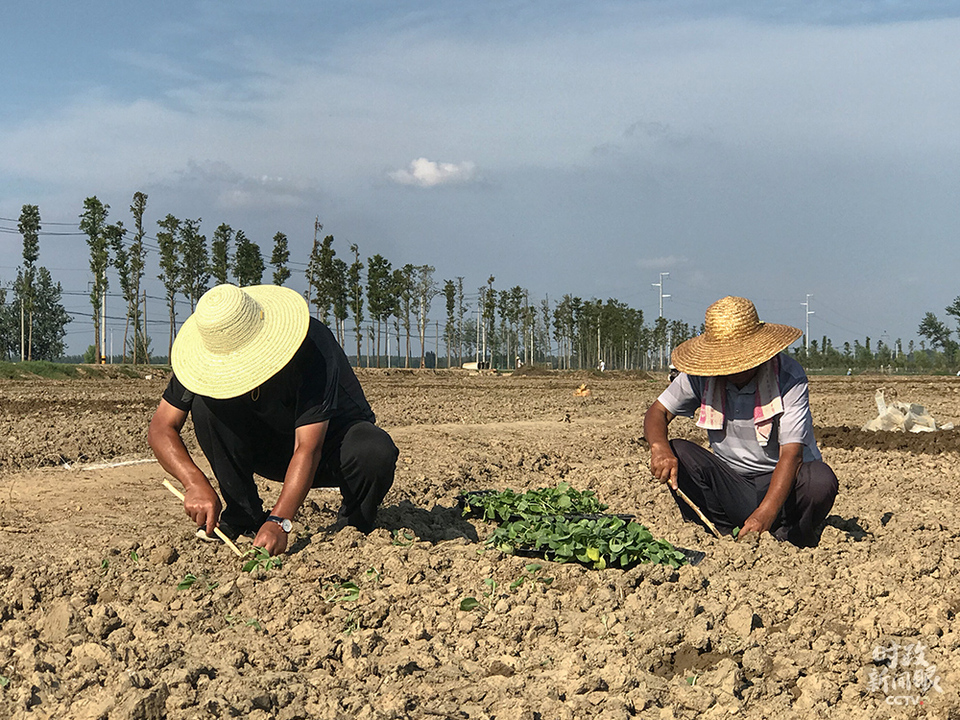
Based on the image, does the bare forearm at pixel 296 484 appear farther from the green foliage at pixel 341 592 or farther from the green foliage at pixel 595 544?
the green foliage at pixel 595 544

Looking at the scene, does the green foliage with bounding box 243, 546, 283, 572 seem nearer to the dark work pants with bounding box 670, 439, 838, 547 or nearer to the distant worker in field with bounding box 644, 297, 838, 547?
the distant worker in field with bounding box 644, 297, 838, 547

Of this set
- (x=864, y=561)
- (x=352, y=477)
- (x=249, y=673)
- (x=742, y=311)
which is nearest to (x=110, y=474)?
(x=352, y=477)

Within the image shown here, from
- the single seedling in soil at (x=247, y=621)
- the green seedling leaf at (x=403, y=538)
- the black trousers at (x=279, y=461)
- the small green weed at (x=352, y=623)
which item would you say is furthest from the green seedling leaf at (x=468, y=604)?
the black trousers at (x=279, y=461)

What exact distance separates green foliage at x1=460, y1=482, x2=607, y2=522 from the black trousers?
2.87 feet

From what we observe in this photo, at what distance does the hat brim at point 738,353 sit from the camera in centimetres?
391

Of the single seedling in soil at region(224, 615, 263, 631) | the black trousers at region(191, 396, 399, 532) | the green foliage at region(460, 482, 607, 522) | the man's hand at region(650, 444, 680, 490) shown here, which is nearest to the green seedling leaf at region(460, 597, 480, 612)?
the single seedling in soil at region(224, 615, 263, 631)

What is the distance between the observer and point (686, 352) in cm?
422

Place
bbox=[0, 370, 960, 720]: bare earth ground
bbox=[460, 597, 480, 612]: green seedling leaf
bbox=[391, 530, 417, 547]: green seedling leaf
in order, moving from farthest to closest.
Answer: bbox=[391, 530, 417, 547]: green seedling leaf < bbox=[460, 597, 480, 612]: green seedling leaf < bbox=[0, 370, 960, 720]: bare earth ground

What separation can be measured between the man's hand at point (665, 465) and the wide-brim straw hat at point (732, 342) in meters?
0.44

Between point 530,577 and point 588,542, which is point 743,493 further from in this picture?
point 530,577

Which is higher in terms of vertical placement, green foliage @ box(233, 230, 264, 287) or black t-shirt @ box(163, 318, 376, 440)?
green foliage @ box(233, 230, 264, 287)

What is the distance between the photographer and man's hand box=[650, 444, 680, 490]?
4234 mm

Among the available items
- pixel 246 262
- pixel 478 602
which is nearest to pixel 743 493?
pixel 478 602

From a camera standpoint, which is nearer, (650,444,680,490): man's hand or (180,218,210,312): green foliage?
(650,444,680,490): man's hand
